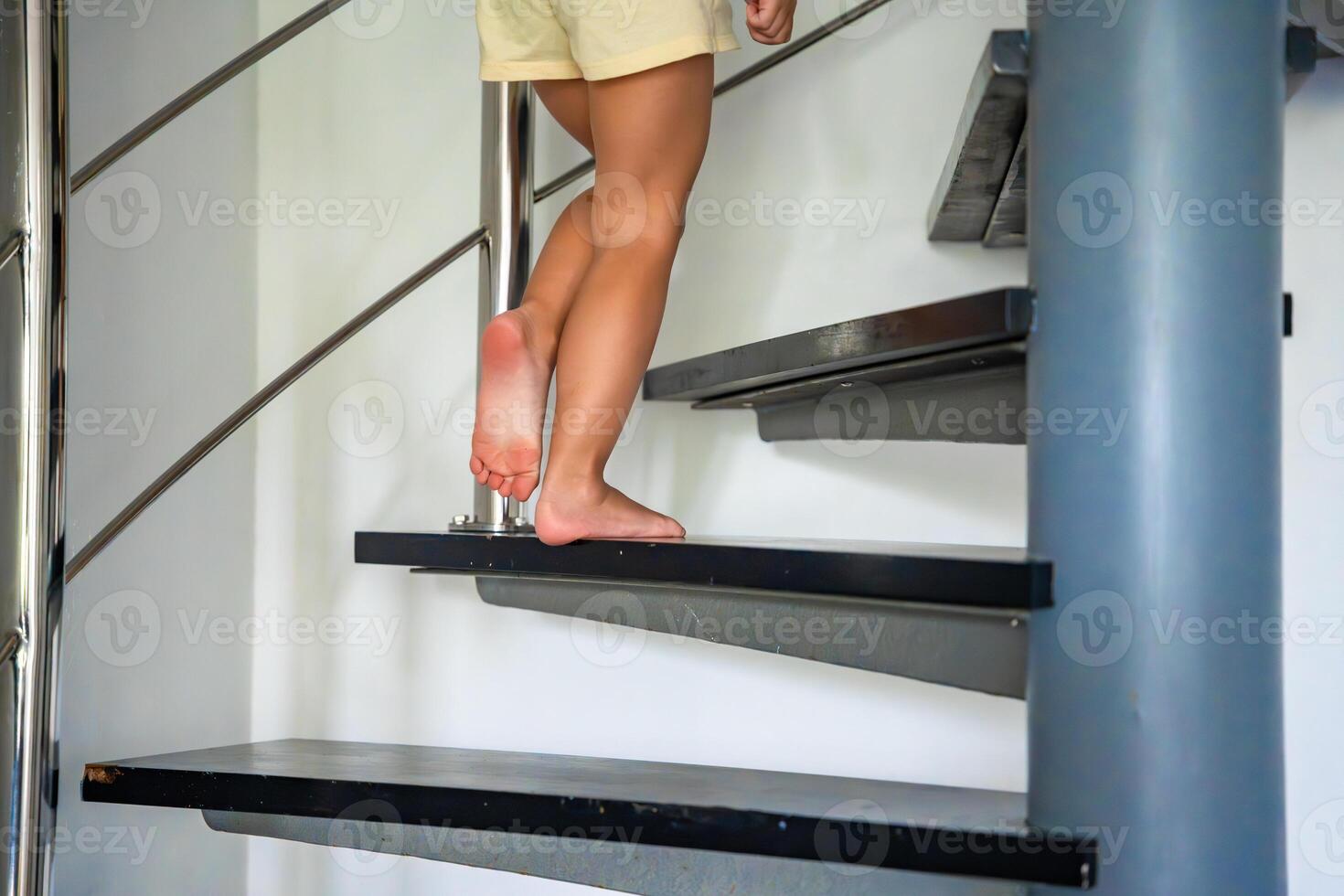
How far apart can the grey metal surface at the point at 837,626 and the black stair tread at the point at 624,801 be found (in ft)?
0.33

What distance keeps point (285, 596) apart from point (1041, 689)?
1268 millimetres

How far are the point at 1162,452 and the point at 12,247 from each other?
95cm

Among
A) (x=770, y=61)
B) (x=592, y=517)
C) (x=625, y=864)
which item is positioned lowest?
(x=625, y=864)

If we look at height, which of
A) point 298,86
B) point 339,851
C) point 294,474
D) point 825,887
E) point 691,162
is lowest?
point 339,851

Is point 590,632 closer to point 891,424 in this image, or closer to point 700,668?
point 700,668

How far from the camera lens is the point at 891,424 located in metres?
1.17

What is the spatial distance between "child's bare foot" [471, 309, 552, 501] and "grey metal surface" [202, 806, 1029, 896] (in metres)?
0.33

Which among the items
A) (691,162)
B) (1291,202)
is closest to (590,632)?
(691,162)

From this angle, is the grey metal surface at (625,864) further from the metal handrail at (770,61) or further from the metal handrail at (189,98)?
the metal handrail at (770,61)

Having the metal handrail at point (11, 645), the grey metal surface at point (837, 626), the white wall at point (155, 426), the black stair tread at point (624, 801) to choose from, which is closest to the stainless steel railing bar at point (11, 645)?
the metal handrail at point (11, 645)

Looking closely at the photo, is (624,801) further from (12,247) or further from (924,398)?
(12,247)

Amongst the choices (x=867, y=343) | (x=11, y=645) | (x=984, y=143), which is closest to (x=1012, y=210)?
(x=984, y=143)

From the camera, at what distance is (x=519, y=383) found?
1.11 meters

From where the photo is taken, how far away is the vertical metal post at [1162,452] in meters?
0.76
